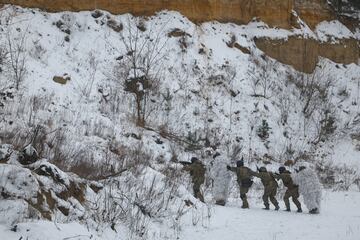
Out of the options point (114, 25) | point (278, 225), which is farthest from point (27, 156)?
point (114, 25)

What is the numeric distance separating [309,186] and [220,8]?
576 inches

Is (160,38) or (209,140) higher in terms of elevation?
(160,38)

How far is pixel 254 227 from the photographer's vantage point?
984cm

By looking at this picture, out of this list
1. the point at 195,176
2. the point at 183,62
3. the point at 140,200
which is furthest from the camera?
the point at 183,62

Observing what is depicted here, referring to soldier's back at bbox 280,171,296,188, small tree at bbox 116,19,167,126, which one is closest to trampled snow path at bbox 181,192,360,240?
soldier's back at bbox 280,171,296,188

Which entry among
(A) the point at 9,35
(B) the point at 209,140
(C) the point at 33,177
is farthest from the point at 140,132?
(C) the point at 33,177

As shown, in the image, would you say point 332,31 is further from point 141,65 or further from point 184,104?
point 141,65

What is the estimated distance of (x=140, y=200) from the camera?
29.5 ft

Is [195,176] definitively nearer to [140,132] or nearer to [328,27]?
[140,132]

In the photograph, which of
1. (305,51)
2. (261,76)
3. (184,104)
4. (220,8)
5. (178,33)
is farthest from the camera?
(305,51)

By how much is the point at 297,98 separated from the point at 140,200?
17909 millimetres

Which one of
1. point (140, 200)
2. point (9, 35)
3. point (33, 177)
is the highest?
point (9, 35)

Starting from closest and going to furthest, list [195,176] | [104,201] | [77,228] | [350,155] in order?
1. [77,228]
2. [104,201]
3. [195,176]
4. [350,155]

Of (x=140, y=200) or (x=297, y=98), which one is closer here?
(x=140, y=200)
